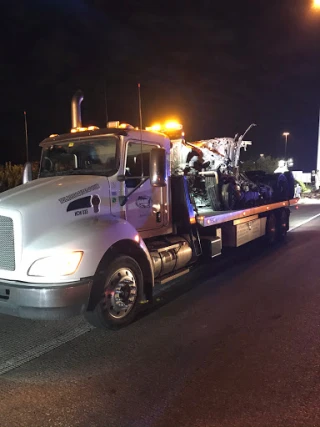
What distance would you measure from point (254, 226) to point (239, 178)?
1284 millimetres

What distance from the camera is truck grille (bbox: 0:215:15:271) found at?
4184 mm

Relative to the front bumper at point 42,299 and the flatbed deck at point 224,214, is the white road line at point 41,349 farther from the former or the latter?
the flatbed deck at point 224,214

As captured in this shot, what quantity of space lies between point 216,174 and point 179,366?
5.14m

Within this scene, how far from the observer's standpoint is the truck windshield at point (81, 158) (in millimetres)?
5312

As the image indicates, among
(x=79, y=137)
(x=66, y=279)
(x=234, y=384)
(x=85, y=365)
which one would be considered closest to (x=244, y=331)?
(x=234, y=384)

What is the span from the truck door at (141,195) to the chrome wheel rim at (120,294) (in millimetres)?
923

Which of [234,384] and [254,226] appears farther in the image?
[254,226]

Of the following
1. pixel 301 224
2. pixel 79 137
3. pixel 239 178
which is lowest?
pixel 301 224

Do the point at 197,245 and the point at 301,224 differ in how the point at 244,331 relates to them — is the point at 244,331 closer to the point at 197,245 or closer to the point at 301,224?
the point at 197,245

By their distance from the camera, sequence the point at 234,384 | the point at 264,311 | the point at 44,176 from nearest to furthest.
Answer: the point at 234,384 < the point at 264,311 < the point at 44,176

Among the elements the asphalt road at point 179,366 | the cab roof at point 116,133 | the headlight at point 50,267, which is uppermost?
the cab roof at point 116,133

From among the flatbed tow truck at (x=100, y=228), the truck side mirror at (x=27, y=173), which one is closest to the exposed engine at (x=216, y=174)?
the flatbed tow truck at (x=100, y=228)

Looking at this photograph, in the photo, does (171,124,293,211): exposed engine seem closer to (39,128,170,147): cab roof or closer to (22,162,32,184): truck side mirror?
(39,128,170,147): cab roof

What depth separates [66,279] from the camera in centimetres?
409
